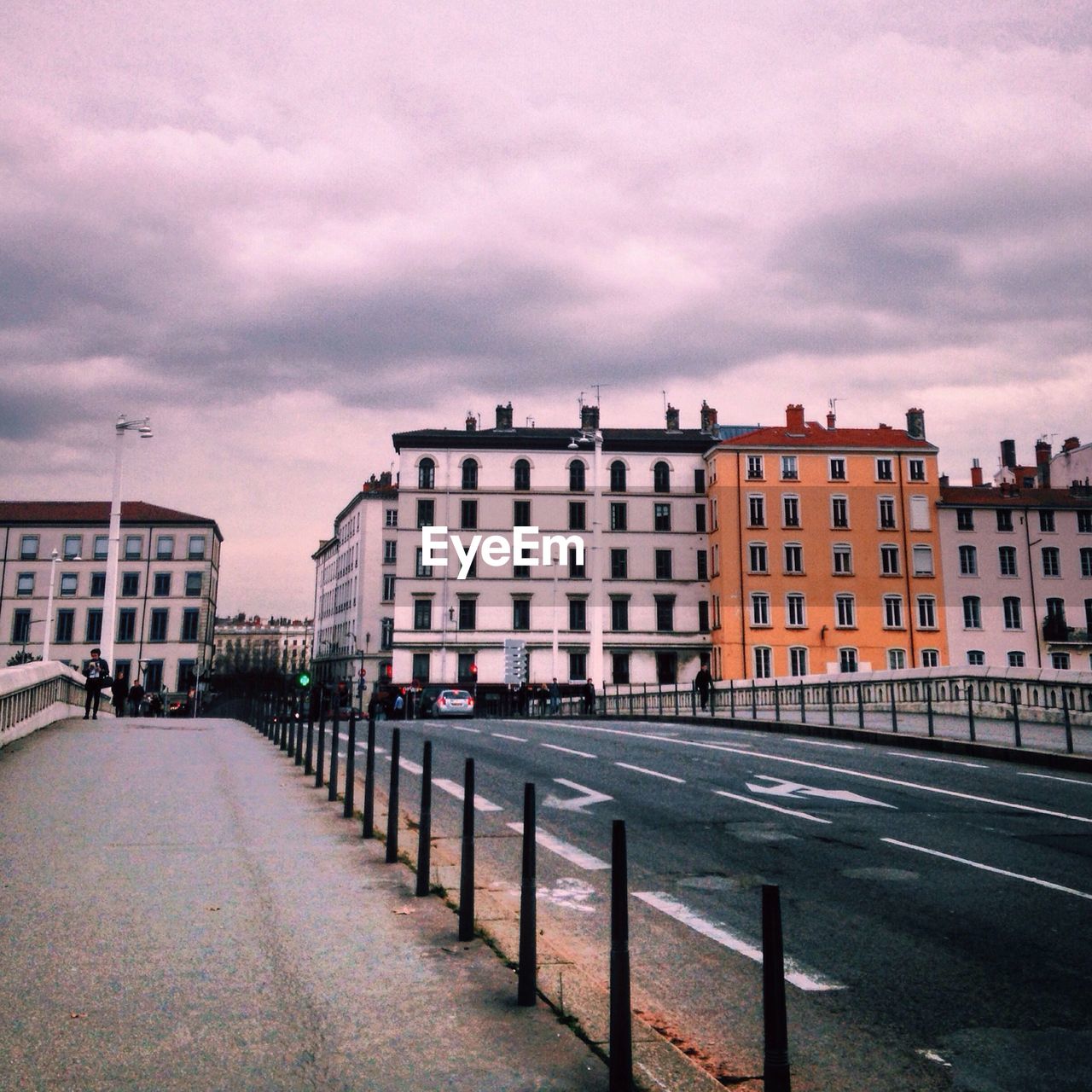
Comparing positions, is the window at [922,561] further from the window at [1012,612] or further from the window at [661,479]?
the window at [661,479]

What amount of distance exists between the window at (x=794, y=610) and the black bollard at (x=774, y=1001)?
67.3 m

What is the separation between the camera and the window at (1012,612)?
68.6m

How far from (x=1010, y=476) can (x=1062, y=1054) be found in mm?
92950

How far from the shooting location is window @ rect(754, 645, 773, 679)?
67562mm

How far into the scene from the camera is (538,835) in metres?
10.2

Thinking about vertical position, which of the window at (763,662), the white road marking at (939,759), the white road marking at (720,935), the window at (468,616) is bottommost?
the white road marking at (720,935)

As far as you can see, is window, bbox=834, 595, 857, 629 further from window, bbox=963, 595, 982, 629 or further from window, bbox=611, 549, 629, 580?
window, bbox=611, 549, 629, 580

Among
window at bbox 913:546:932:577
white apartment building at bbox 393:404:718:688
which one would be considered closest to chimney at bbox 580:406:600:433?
white apartment building at bbox 393:404:718:688

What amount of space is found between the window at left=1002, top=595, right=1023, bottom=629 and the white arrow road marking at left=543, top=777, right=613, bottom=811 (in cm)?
6253

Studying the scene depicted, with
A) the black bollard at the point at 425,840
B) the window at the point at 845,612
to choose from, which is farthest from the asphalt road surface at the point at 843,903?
the window at the point at 845,612

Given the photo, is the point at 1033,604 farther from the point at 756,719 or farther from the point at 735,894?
the point at 735,894

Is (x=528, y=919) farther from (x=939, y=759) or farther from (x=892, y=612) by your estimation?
(x=892, y=612)

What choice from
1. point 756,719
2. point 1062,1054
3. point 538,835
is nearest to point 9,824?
point 538,835

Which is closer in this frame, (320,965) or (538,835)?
(320,965)
